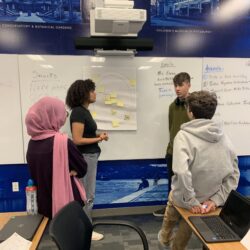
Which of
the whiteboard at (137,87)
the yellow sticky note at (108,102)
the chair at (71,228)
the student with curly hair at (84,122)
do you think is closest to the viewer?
the chair at (71,228)

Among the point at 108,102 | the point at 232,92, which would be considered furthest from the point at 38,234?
the point at 232,92

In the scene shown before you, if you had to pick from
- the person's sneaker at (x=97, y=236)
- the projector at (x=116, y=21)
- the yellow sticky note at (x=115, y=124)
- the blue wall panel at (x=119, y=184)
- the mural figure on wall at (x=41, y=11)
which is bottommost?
the person's sneaker at (x=97, y=236)

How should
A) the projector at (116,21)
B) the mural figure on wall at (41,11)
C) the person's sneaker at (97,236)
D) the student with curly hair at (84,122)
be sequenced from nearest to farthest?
the projector at (116,21)
the student with curly hair at (84,122)
the person's sneaker at (97,236)
the mural figure on wall at (41,11)

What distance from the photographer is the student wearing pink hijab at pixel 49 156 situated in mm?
1633

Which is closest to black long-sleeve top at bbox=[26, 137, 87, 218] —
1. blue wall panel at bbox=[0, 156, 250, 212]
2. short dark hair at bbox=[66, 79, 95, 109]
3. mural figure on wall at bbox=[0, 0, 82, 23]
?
short dark hair at bbox=[66, 79, 95, 109]

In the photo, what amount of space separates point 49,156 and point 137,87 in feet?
5.66

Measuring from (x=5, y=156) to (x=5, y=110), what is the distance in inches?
19.5

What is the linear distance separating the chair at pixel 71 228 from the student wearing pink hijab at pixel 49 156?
19cm

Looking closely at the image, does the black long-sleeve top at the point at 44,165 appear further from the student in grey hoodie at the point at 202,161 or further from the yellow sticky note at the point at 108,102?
the yellow sticky note at the point at 108,102

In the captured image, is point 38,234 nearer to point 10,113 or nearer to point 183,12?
point 10,113

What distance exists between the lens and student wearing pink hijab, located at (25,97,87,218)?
163 cm

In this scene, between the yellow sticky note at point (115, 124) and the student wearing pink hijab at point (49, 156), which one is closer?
the student wearing pink hijab at point (49, 156)

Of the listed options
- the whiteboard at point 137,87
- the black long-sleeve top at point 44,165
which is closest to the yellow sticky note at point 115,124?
the whiteboard at point 137,87

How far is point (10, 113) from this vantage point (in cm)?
295
